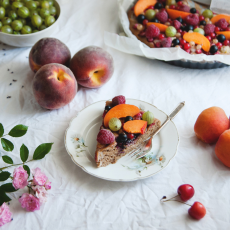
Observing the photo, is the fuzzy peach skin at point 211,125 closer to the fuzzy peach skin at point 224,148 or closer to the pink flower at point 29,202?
the fuzzy peach skin at point 224,148

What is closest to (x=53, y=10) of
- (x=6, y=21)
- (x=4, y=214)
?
(x=6, y=21)

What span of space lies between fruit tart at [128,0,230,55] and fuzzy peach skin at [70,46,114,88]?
37 centimetres

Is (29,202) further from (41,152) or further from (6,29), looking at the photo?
(6,29)

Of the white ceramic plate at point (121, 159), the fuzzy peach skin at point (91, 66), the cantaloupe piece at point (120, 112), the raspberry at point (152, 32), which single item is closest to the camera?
the white ceramic plate at point (121, 159)

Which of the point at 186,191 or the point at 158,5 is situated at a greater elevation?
the point at 158,5

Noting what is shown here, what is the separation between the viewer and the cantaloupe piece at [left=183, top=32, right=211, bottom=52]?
152 centimetres

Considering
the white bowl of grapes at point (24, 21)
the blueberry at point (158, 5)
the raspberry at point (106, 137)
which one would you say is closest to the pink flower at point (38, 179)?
the raspberry at point (106, 137)

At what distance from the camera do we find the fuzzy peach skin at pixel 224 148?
1010 millimetres

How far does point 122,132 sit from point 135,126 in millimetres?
62

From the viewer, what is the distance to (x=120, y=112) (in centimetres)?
112

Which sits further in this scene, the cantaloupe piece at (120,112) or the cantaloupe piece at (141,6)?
the cantaloupe piece at (141,6)

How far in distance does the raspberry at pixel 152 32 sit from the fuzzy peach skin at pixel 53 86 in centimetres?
60

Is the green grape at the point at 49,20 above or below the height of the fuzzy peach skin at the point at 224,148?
below

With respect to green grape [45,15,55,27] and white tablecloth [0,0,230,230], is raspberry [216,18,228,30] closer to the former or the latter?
white tablecloth [0,0,230,230]
